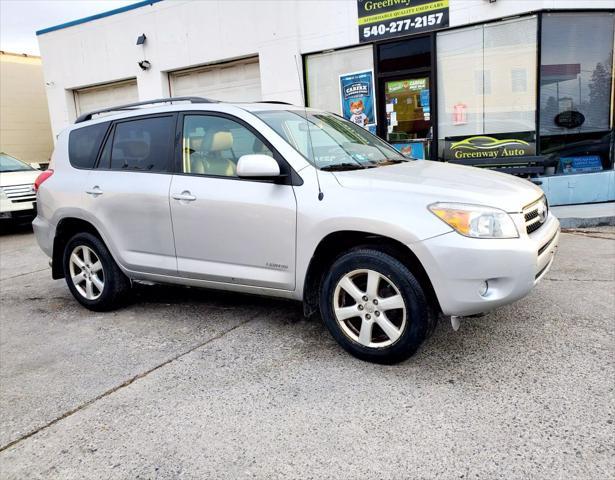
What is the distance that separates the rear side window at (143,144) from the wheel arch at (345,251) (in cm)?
155

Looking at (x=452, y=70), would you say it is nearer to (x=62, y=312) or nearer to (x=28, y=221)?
(x=62, y=312)

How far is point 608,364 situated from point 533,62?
7.06m

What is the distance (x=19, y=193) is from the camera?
10250 millimetres

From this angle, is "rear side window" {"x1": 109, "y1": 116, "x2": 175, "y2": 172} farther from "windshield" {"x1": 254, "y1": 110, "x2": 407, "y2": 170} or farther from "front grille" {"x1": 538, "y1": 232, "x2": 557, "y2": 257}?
"front grille" {"x1": 538, "y1": 232, "x2": 557, "y2": 257}

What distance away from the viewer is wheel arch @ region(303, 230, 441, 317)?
343cm

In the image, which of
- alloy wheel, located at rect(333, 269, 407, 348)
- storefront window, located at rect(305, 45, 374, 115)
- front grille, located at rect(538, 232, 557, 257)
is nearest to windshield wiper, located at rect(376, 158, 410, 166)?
alloy wheel, located at rect(333, 269, 407, 348)

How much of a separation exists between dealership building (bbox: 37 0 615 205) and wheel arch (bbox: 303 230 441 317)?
424 centimetres

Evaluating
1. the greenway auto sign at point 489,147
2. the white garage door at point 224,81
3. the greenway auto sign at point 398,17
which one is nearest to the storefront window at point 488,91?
the greenway auto sign at point 489,147

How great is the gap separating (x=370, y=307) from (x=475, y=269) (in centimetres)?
71

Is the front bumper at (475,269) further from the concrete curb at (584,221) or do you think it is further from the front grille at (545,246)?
the concrete curb at (584,221)

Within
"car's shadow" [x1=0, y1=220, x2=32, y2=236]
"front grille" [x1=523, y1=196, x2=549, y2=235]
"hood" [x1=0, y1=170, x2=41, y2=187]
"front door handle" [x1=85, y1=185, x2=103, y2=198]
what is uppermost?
"front door handle" [x1=85, y1=185, x2=103, y2=198]

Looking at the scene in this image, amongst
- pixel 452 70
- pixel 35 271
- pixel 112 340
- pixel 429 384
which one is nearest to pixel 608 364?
pixel 429 384

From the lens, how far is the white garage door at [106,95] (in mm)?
14031

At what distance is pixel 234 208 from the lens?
12.9 ft
